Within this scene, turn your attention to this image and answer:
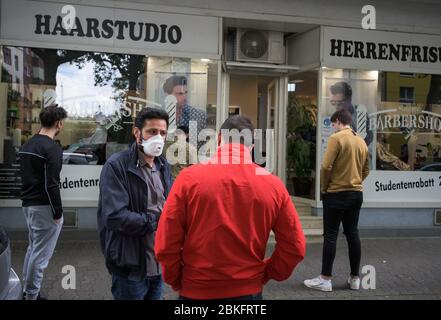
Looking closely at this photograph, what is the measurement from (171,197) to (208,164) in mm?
250

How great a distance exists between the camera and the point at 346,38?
8398 mm

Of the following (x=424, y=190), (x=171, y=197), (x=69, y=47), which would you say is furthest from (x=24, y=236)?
(x=424, y=190)

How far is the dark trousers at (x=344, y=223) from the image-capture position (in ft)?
18.0

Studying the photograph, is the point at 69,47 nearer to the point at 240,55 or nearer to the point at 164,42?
Answer: the point at 164,42

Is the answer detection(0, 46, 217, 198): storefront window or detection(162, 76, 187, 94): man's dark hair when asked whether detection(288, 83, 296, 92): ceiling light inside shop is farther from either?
detection(162, 76, 187, 94): man's dark hair

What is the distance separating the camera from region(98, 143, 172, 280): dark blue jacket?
117 inches

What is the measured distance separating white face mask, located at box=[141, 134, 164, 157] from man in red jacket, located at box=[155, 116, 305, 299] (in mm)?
730

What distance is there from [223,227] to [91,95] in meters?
5.85

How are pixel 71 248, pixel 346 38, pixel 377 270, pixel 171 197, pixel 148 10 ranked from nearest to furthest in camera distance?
1. pixel 171 197
2. pixel 377 270
3. pixel 71 248
4. pixel 148 10
5. pixel 346 38

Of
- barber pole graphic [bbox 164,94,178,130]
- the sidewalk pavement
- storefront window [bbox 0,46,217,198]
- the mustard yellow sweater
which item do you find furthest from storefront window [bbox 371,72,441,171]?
barber pole graphic [bbox 164,94,178,130]

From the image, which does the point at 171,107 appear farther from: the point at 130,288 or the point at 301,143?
the point at 130,288

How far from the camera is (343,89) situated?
858 centimetres

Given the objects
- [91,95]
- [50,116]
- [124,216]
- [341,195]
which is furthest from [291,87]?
[124,216]

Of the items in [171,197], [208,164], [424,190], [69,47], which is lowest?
[424,190]
